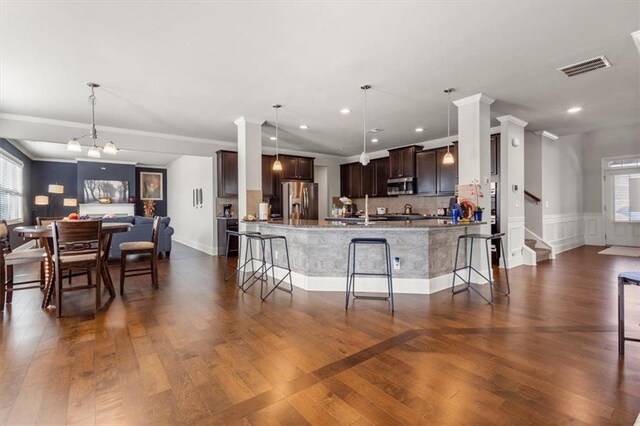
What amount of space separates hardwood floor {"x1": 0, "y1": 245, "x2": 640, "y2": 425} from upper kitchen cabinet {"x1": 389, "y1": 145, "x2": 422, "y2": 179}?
12.9ft

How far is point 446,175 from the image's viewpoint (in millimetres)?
6480

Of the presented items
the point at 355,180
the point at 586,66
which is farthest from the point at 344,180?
the point at 586,66

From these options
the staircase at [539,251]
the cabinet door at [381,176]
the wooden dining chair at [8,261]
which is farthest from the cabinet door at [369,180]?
the wooden dining chair at [8,261]

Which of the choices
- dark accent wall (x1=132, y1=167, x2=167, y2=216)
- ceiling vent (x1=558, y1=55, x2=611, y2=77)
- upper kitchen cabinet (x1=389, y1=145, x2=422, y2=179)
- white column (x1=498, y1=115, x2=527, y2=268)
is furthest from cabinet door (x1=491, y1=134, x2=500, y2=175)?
dark accent wall (x1=132, y1=167, x2=167, y2=216)

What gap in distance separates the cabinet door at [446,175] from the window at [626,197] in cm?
461

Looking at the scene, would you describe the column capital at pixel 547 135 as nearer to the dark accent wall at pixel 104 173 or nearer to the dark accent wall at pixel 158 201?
the dark accent wall at pixel 158 201

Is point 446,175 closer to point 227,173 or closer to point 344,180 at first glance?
point 344,180

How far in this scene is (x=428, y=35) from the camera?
2.78 meters

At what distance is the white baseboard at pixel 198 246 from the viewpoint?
24.0ft

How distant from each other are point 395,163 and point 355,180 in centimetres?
161

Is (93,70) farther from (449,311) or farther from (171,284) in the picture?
(449,311)

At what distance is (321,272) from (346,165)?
5563mm

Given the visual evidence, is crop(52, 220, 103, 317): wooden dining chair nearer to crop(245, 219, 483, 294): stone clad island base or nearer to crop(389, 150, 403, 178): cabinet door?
crop(245, 219, 483, 294): stone clad island base

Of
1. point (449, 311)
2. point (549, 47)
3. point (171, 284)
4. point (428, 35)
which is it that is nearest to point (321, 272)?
point (449, 311)
